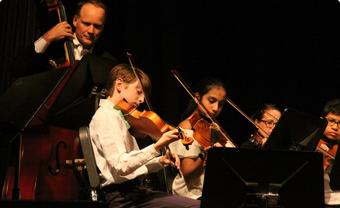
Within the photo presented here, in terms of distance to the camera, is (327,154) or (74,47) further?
(327,154)

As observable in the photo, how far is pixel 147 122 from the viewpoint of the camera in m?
2.27

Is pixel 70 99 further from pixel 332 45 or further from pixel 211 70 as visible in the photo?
pixel 332 45

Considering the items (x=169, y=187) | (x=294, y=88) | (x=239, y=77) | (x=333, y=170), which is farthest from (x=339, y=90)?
(x=169, y=187)

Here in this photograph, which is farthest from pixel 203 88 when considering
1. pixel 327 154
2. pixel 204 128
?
pixel 327 154

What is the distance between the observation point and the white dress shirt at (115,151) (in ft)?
7.12

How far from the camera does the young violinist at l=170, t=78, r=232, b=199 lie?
2.82m

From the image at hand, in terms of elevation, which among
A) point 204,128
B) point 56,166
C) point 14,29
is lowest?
point 56,166

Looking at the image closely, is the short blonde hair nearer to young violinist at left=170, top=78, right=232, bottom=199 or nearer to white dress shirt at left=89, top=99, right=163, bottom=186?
white dress shirt at left=89, top=99, right=163, bottom=186

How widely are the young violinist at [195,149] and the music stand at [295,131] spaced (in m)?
0.59

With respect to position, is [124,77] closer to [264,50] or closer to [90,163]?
[90,163]

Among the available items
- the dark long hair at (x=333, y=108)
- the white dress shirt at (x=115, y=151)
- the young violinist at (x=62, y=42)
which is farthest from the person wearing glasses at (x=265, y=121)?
the white dress shirt at (x=115, y=151)

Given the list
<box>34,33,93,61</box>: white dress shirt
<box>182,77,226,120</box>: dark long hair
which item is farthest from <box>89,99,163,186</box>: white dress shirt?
<box>182,77,226,120</box>: dark long hair

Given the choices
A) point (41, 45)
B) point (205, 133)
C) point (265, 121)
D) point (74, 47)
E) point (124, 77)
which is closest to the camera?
point (124, 77)

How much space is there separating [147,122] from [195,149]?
690mm
